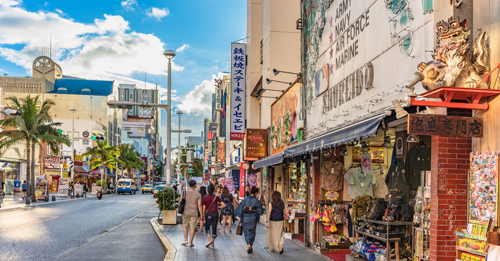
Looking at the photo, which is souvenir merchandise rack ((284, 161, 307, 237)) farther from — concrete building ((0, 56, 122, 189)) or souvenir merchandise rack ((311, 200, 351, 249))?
concrete building ((0, 56, 122, 189))

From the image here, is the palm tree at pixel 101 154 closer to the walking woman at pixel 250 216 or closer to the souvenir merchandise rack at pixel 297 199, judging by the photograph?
the souvenir merchandise rack at pixel 297 199

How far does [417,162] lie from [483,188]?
98.0 inches

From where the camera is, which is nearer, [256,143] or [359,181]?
[359,181]

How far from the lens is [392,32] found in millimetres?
8719

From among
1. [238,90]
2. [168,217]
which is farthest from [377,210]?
[238,90]

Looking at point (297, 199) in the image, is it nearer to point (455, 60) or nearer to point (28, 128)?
point (455, 60)

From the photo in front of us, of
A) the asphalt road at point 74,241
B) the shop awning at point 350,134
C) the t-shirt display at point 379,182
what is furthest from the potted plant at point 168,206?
the t-shirt display at point 379,182

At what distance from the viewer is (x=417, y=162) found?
8688 mm

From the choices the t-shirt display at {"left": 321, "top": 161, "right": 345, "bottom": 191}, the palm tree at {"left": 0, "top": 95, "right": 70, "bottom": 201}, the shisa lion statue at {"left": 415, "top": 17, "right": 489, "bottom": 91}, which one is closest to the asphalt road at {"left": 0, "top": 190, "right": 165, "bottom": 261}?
the t-shirt display at {"left": 321, "top": 161, "right": 345, "bottom": 191}

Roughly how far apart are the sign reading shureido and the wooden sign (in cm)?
2641

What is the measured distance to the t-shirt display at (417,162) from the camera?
8.58 m

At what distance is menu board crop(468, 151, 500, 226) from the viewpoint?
5941mm

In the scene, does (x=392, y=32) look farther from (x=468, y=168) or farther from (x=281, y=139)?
(x=281, y=139)

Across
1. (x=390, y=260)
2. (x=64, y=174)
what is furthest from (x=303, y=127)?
(x=64, y=174)
